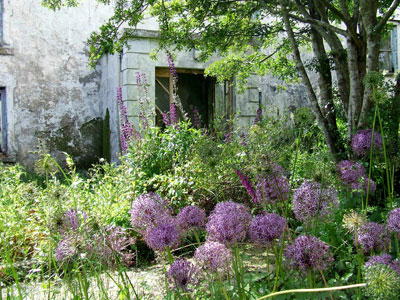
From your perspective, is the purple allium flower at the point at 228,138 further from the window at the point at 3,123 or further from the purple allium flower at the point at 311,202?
the window at the point at 3,123

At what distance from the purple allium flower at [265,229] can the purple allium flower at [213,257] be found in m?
0.14

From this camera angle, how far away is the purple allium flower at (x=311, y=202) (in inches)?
68.2

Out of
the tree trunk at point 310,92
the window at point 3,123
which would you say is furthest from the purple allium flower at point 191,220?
the window at point 3,123

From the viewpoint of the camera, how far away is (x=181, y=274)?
1517mm

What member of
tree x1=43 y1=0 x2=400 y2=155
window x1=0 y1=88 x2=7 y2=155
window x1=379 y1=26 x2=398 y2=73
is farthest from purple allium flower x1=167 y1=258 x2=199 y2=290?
window x1=379 y1=26 x2=398 y2=73

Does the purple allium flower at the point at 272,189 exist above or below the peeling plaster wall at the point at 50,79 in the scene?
below

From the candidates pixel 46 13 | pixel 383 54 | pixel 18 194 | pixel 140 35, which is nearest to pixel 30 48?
pixel 46 13

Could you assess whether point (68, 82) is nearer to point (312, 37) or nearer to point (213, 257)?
point (312, 37)

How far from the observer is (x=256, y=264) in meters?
3.05

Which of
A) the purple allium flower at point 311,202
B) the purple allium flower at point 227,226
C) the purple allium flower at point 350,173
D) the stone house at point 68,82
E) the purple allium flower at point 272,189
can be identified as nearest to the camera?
the purple allium flower at point 227,226

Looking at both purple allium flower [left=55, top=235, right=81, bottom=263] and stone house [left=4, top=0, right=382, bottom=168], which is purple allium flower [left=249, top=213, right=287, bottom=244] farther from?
stone house [left=4, top=0, right=382, bottom=168]

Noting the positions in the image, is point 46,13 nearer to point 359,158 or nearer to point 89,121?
point 89,121

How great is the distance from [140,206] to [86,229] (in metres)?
0.27

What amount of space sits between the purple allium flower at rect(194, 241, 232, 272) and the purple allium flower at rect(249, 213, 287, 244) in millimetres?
142
